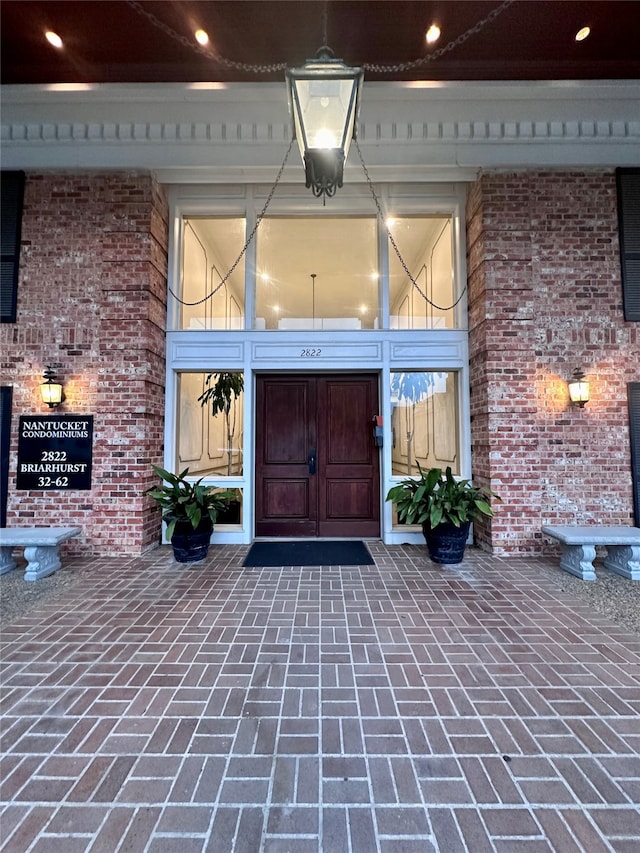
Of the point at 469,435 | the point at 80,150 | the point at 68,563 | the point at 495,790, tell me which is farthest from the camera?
the point at 469,435

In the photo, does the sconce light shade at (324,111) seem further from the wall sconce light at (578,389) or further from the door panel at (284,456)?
the wall sconce light at (578,389)

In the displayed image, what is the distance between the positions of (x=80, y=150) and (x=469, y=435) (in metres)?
5.46

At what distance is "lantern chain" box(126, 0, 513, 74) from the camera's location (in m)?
3.32

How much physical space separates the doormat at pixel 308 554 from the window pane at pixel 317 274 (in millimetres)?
2619

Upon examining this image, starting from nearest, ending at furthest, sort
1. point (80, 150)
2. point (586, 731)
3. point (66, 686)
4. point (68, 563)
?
point (586, 731), point (66, 686), point (68, 563), point (80, 150)

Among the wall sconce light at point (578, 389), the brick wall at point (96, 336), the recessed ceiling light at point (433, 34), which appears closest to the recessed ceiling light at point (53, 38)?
the brick wall at point (96, 336)

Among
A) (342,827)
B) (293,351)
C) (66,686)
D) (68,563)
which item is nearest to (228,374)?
(293,351)

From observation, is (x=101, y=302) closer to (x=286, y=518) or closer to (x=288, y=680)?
(x=286, y=518)

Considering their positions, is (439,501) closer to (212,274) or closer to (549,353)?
(549,353)

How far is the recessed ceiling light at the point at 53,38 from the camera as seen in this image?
3.49 m

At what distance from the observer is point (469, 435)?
15.3 ft

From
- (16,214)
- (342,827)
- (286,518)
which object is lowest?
(342,827)

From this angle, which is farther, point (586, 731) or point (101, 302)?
point (101, 302)

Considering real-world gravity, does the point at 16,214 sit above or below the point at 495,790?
above
